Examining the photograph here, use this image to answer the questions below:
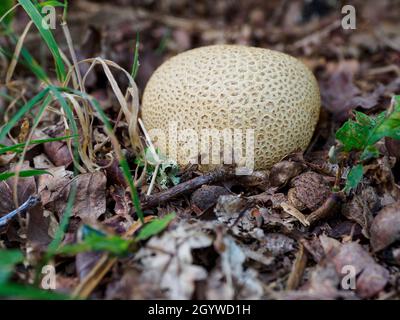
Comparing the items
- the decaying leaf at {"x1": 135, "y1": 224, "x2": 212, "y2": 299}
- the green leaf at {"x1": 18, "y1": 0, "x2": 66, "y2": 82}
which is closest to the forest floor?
the decaying leaf at {"x1": 135, "y1": 224, "x2": 212, "y2": 299}

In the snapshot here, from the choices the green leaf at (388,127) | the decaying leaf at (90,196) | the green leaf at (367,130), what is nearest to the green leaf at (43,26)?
the decaying leaf at (90,196)

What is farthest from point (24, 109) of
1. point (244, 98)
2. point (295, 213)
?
point (295, 213)

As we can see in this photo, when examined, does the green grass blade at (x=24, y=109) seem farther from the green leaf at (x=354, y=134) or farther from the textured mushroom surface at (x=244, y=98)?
the green leaf at (x=354, y=134)

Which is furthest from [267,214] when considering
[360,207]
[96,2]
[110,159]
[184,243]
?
[96,2]

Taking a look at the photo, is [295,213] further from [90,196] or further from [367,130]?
[90,196]

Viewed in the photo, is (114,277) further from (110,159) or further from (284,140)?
(284,140)
